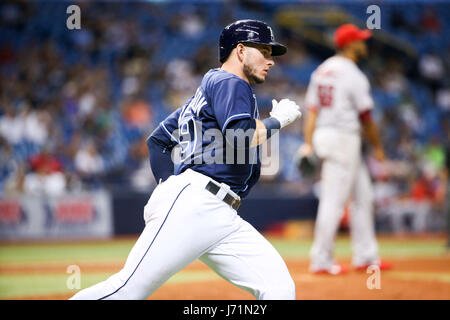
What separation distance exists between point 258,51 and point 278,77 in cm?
1559

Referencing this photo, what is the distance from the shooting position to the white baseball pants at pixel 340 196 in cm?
675

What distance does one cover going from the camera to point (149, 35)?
19.1 m

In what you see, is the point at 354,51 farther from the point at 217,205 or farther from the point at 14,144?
the point at 14,144

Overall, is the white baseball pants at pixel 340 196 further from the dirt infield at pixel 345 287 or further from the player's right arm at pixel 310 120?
the dirt infield at pixel 345 287

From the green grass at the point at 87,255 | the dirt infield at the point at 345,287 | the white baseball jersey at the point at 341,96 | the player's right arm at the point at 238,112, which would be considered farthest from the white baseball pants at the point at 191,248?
the white baseball jersey at the point at 341,96

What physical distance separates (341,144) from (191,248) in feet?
12.9

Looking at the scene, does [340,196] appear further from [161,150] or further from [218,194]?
[218,194]

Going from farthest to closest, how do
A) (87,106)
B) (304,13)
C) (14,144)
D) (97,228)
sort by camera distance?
1. (304,13)
2. (87,106)
3. (14,144)
4. (97,228)

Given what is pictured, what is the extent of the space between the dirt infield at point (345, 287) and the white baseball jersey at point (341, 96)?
5.73ft

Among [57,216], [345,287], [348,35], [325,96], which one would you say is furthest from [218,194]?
[57,216]

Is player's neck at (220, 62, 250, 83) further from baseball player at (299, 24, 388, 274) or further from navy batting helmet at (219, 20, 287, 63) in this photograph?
baseball player at (299, 24, 388, 274)

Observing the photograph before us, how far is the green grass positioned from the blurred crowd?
170 centimetres

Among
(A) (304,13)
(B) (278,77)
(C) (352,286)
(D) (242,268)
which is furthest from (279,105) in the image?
(A) (304,13)

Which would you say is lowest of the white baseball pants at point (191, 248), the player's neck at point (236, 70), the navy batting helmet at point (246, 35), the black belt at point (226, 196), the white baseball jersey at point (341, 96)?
the white baseball pants at point (191, 248)
